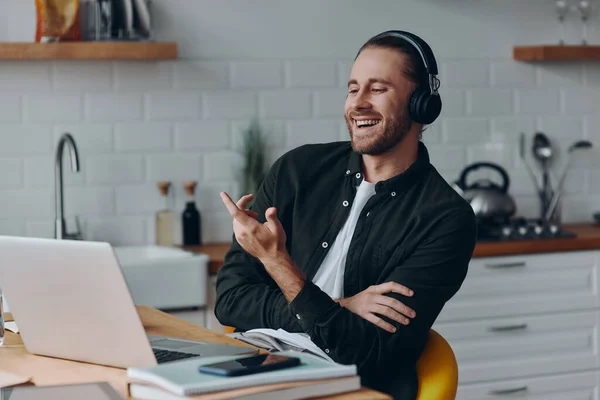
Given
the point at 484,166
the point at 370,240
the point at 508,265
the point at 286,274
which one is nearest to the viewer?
the point at 286,274

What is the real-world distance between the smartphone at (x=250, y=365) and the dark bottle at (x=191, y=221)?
2.37 m

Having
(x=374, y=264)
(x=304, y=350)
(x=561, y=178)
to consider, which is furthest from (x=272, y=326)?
(x=561, y=178)

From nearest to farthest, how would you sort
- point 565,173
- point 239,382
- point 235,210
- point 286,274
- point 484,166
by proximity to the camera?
point 239,382 → point 235,210 → point 286,274 → point 484,166 → point 565,173

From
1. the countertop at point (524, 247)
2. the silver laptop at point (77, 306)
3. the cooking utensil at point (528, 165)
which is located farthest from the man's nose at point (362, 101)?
the cooking utensil at point (528, 165)

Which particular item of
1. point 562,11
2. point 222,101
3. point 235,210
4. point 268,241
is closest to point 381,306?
point 268,241

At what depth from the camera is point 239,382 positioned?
58.3 inches

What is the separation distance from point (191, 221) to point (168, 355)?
2163 mm

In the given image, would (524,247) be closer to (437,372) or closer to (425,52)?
(425,52)

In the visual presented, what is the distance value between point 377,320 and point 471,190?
2073 mm

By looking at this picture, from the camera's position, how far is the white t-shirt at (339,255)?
2.40m

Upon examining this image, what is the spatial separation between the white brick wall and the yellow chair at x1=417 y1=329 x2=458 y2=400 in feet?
6.65

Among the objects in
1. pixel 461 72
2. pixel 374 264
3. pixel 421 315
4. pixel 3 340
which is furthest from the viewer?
pixel 461 72

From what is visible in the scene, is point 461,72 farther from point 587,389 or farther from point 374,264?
point 374,264

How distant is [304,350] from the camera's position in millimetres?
2225
